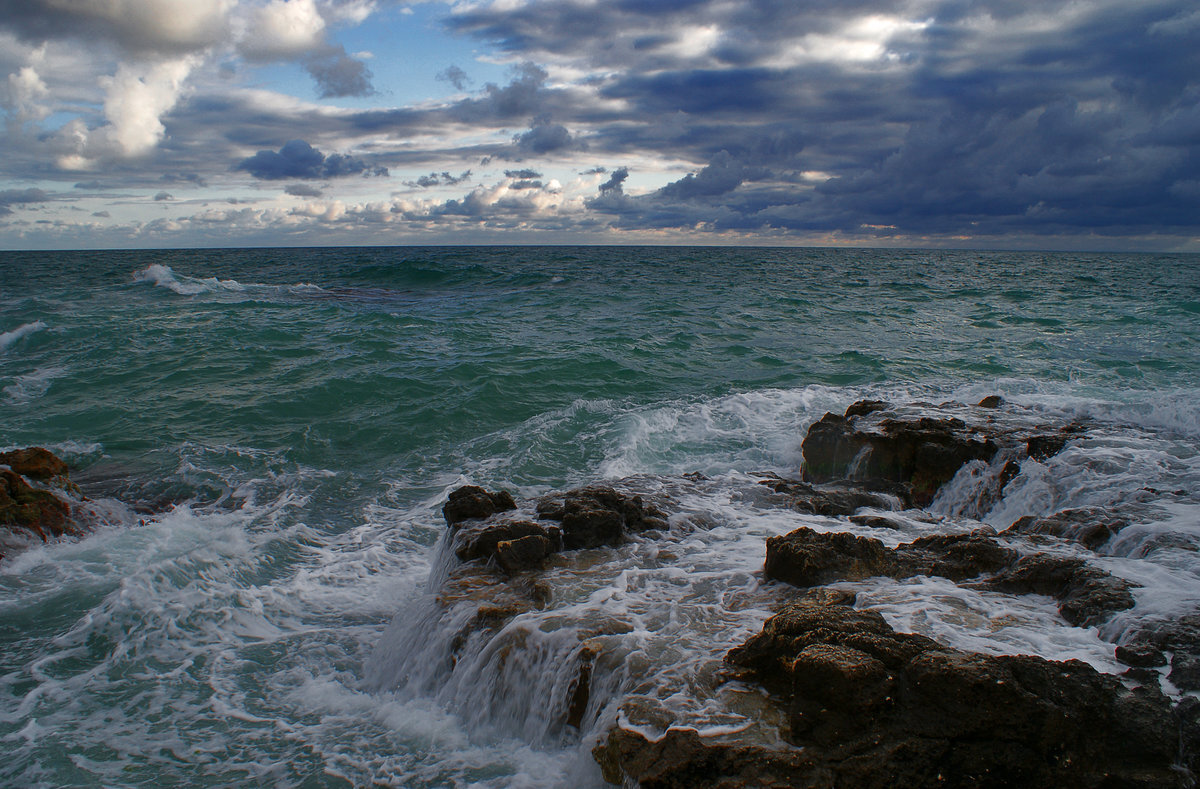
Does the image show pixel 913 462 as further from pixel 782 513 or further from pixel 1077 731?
pixel 1077 731

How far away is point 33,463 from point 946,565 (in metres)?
10.4

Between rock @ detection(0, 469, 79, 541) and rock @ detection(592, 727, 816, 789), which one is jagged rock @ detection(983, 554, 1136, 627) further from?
rock @ detection(0, 469, 79, 541)

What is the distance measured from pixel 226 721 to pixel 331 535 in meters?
3.39

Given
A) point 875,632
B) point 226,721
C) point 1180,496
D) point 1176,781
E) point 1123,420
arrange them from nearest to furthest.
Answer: point 1176,781, point 875,632, point 226,721, point 1180,496, point 1123,420

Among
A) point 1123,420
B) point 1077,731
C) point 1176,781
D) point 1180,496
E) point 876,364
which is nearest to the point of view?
point 1176,781

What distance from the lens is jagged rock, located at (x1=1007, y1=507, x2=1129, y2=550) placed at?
5715mm

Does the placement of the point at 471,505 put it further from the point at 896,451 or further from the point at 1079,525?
the point at 1079,525

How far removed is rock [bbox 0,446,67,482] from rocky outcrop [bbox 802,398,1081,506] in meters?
10.1

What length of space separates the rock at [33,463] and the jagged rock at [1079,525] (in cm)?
1116

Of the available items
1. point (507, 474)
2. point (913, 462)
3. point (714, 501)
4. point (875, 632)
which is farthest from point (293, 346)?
point (875, 632)

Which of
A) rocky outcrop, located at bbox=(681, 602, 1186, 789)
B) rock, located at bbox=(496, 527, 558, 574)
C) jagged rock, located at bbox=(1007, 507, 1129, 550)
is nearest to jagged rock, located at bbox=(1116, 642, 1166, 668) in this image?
rocky outcrop, located at bbox=(681, 602, 1186, 789)

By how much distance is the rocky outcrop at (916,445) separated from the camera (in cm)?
805

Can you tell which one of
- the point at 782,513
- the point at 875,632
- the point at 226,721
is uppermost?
the point at 875,632

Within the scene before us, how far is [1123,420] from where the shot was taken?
936 centimetres
